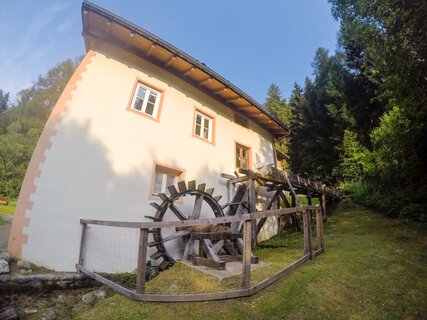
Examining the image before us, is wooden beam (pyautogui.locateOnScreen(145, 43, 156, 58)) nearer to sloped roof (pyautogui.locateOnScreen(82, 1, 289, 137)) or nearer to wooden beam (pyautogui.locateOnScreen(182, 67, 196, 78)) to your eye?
sloped roof (pyautogui.locateOnScreen(82, 1, 289, 137))

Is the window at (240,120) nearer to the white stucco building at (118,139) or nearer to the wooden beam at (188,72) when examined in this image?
the white stucco building at (118,139)

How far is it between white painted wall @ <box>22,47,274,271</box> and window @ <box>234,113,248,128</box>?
228 cm

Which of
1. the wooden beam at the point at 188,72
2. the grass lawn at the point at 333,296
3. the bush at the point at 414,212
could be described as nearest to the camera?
the grass lawn at the point at 333,296

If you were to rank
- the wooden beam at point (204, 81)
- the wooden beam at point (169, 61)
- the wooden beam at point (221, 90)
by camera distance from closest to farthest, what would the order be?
the wooden beam at point (169, 61)
the wooden beam at point (204, 81)
the wooden beam at point (221, 90)

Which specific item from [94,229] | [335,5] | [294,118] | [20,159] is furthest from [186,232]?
[20,159]

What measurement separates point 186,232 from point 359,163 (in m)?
11.7

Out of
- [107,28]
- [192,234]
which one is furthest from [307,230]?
[107,28]

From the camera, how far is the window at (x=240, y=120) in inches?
434

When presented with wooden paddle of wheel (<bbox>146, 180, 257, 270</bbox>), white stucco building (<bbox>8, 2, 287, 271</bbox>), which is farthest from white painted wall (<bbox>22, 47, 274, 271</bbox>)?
wooden paddle of wheel (<bbox>146, 180, 257, 270</bbox>)

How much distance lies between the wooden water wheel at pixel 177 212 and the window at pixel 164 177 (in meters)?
0.48

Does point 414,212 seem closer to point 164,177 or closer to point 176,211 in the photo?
point 176,211

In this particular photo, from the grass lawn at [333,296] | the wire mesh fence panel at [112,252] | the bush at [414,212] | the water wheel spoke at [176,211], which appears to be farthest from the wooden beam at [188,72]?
the bush at [414,212]

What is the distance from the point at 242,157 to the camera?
10.9 meters

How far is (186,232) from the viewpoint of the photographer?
278 inches
